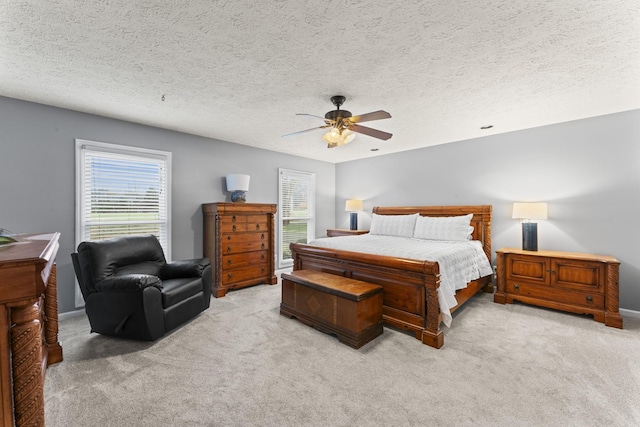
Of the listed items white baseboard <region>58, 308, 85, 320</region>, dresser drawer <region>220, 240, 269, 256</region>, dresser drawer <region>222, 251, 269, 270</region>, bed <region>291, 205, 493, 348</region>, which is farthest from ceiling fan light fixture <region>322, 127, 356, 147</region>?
white baseboard <region>58, 308, 85, 320</region>

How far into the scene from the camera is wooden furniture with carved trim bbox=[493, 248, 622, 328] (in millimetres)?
3059

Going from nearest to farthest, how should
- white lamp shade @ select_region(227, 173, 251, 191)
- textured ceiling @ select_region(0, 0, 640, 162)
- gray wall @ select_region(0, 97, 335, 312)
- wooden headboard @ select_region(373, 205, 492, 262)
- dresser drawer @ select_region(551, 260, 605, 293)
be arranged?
textured ceiling @ select_region(0, 0, 640, 162) → gray wall @ select_region(0, 97, 335, 312) → dresser drawer @ select_region(551, 260, 605, 293) → wooden headboard @ select_region(373, 205, 492, 262) → white lamp shade @ select_region(227, 173, 251, 191)

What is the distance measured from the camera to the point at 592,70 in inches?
94.0

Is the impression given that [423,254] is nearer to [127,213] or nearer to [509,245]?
[509,245]

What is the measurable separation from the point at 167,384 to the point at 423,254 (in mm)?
2543

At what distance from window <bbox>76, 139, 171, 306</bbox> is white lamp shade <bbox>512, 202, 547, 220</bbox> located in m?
5.05

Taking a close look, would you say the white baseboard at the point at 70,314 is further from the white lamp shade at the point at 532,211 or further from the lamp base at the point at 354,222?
the white lamp shade at the point at 532,211

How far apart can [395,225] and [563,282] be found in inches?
90.9

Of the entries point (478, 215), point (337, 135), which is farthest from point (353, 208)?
point (337, 135)

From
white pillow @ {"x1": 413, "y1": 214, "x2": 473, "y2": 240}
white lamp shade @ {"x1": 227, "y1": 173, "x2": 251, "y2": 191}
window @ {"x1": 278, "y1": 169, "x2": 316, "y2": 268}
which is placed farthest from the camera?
window @ {"x1": 278, "y1": 169, "x2": 316, "y2": 268}

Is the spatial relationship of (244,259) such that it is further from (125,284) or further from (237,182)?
(125,284)

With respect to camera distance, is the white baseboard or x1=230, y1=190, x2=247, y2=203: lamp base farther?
x1=230, y1=190, x2=247, y2=203: lamp base

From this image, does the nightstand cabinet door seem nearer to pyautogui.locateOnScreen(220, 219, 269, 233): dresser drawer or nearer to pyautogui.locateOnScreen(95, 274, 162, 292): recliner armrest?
pyautogui.locateOnScreen(220, 219, 269, 233): dresser drawer

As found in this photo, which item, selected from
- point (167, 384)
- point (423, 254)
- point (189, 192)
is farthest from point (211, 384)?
point (189, 192)
